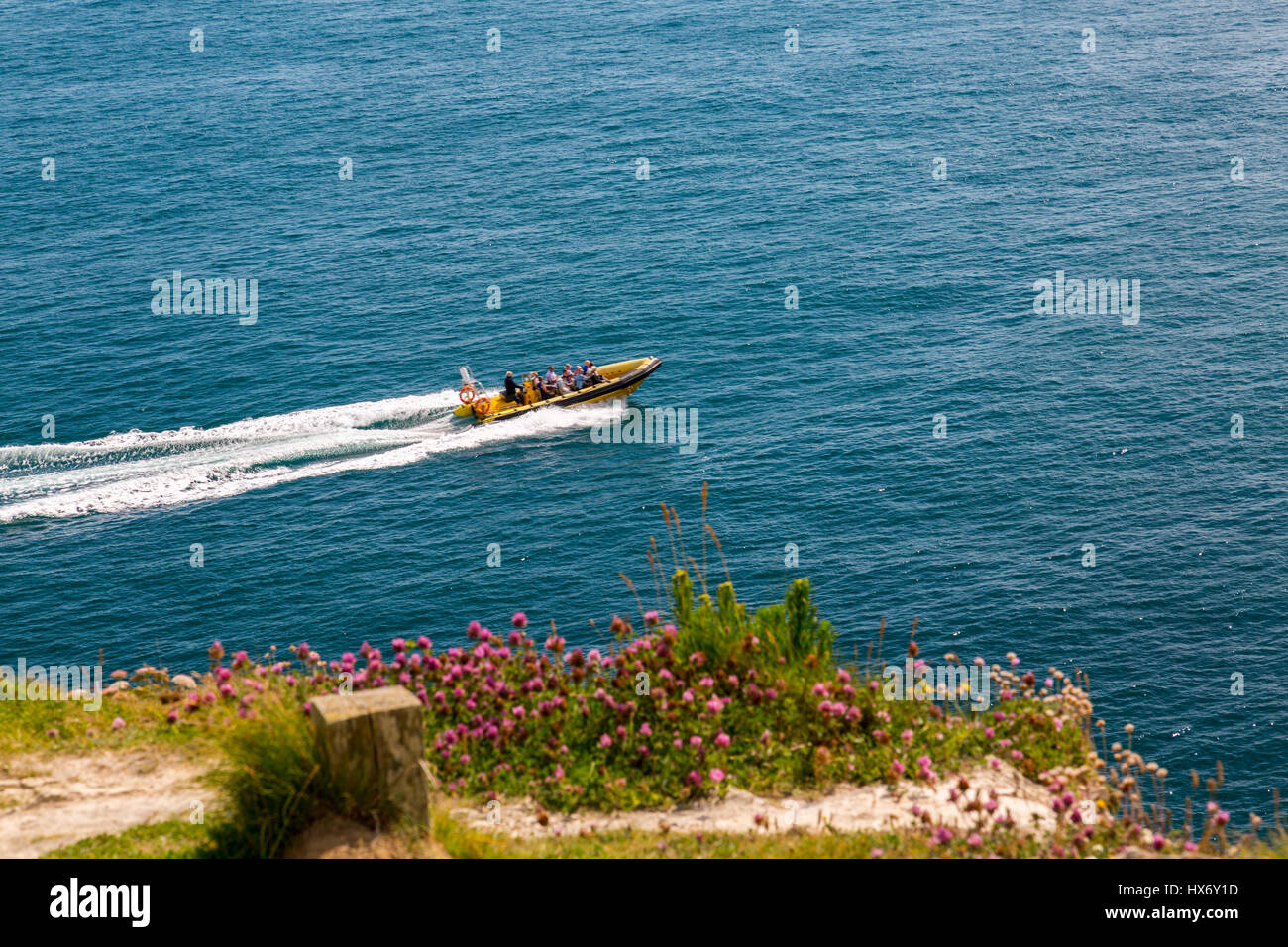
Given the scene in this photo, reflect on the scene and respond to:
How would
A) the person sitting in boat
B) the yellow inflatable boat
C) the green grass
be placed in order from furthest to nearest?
the person sitting in boat < the yellow inflatable boat < the green grass

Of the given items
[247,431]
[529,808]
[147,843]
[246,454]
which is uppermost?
[147,843]

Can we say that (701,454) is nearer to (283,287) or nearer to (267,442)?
(267,442)

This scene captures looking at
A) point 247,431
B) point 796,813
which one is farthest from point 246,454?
point 796,813

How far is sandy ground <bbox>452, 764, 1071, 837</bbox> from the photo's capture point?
12.3 m

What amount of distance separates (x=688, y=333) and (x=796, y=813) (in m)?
59.0

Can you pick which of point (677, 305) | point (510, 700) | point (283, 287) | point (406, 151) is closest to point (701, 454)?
point (677, 305)

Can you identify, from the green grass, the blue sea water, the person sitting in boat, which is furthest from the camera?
the person sitting in boat

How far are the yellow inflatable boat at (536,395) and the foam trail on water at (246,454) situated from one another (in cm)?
48

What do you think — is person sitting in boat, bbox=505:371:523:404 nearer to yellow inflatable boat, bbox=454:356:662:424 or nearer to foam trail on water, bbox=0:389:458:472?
yellow inflatable boat, bbox=454:356:662:424

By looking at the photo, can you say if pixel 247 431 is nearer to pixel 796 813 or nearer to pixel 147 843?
pixel 147 843

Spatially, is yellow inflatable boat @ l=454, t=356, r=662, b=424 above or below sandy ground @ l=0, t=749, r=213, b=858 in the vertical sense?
below

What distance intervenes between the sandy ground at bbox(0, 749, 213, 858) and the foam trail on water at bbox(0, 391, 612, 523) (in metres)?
42.3

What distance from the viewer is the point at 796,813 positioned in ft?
41.4

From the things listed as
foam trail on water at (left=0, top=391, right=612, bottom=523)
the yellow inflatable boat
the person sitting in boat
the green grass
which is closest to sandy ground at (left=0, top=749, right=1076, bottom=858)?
the green grass
